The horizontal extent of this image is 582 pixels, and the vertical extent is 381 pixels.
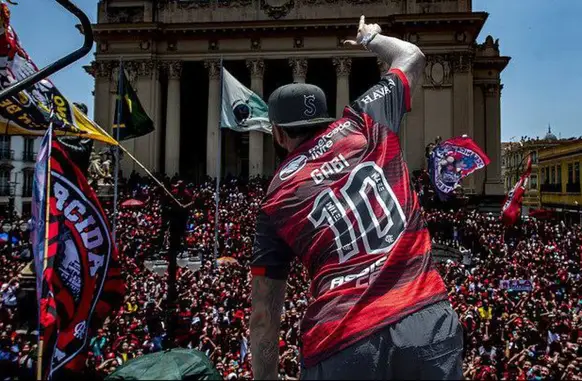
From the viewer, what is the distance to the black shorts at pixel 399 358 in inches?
82.7

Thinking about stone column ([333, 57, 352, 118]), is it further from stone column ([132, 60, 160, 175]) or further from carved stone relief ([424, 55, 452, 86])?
stone column ([132, 60, 160, 175])

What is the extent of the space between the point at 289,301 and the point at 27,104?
28.9 feet

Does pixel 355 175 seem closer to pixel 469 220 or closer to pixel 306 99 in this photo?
pixel 306 99

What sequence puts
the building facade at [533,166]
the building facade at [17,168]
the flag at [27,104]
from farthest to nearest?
the building facade at [533,166]
the building facade at [17,168]
the flag at [27,104]

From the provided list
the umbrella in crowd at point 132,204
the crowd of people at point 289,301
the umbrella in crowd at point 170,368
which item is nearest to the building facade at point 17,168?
the umbrella in crowd at point 132,204

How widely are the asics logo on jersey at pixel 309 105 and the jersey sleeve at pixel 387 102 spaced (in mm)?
211

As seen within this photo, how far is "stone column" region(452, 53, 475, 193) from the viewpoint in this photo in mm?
39375

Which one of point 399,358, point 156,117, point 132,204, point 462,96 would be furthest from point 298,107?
point 156,117

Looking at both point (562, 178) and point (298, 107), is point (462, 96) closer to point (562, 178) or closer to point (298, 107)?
point (562, 178)

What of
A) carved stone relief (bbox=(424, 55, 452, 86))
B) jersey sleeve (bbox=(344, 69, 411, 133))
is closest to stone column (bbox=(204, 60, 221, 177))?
carved stone relief (bbox=(424, 55, 452, 86))

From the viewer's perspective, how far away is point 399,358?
213 cm

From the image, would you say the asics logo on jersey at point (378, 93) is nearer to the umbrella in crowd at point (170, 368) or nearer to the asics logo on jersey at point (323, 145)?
the asics logo on jersey at point (323, 145)

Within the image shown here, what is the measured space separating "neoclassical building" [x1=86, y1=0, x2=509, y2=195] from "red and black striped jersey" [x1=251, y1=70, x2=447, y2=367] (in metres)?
37.7

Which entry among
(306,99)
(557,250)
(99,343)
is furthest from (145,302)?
(557,250)
